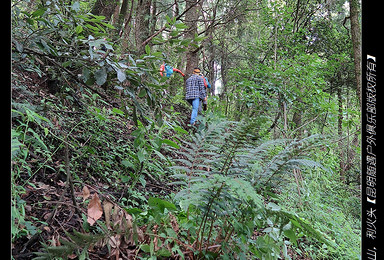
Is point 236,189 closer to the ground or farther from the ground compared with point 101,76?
closer to the ground

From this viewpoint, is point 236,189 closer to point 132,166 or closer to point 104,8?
point 132,166

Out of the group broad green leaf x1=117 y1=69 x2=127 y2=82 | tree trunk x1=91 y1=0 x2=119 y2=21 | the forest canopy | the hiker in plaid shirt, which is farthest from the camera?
the hiker in plaid shirt

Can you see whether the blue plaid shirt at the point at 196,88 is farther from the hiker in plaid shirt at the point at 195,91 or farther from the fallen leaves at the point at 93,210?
the fallen leaves at the point at 93,210

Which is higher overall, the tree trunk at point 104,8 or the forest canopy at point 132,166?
the tree trunk at point 104,8

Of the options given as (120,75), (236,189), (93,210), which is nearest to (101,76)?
(120,75)

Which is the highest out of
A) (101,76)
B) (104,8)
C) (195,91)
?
(104,8)

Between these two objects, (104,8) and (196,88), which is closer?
(104,8)

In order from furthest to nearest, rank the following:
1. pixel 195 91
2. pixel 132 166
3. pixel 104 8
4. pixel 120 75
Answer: pixel 195 91, pixel 104 8, pixel 132 166, pixel 120 75

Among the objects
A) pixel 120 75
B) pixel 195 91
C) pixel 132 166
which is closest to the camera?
pixel 120 75

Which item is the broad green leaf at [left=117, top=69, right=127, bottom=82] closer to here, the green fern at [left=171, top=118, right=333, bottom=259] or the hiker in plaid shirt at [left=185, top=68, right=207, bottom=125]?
the green fern at [left=171, top=118, right=333, bottom=259]

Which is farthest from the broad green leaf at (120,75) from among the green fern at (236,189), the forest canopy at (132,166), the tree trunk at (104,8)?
the tree trunk at (104,8)

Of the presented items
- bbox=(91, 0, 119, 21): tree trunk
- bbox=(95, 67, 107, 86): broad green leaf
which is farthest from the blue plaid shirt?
bbox=(95, 67, 107, 86): broad green leaf
